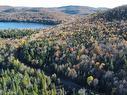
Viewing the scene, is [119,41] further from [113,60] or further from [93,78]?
[93,78]

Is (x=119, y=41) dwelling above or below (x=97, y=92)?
above

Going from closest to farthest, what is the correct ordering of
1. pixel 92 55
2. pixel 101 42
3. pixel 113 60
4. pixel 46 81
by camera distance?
1. pixel 46 81
2. pixel 113 60
3. pixel 92 55
4. pixel 101 42

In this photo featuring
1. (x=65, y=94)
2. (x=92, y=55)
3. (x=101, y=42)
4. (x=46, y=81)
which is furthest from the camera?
(x=101, y=42)

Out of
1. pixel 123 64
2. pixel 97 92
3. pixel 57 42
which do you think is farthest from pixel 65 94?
pixel 57 42

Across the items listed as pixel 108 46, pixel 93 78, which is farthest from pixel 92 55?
pixel 93 78

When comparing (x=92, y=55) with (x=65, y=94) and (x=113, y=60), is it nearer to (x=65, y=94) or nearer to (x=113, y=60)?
(x=113, y=60)

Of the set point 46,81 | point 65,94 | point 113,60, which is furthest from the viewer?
point 113,60

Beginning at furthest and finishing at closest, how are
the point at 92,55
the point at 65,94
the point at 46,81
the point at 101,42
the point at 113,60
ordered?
the point at 101,42, the point at 92,55, the point at 113,60, the point at 46,81, the point at 65,94

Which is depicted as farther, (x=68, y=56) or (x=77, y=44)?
(x=77, y=44)

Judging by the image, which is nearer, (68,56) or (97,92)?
(97,92)
